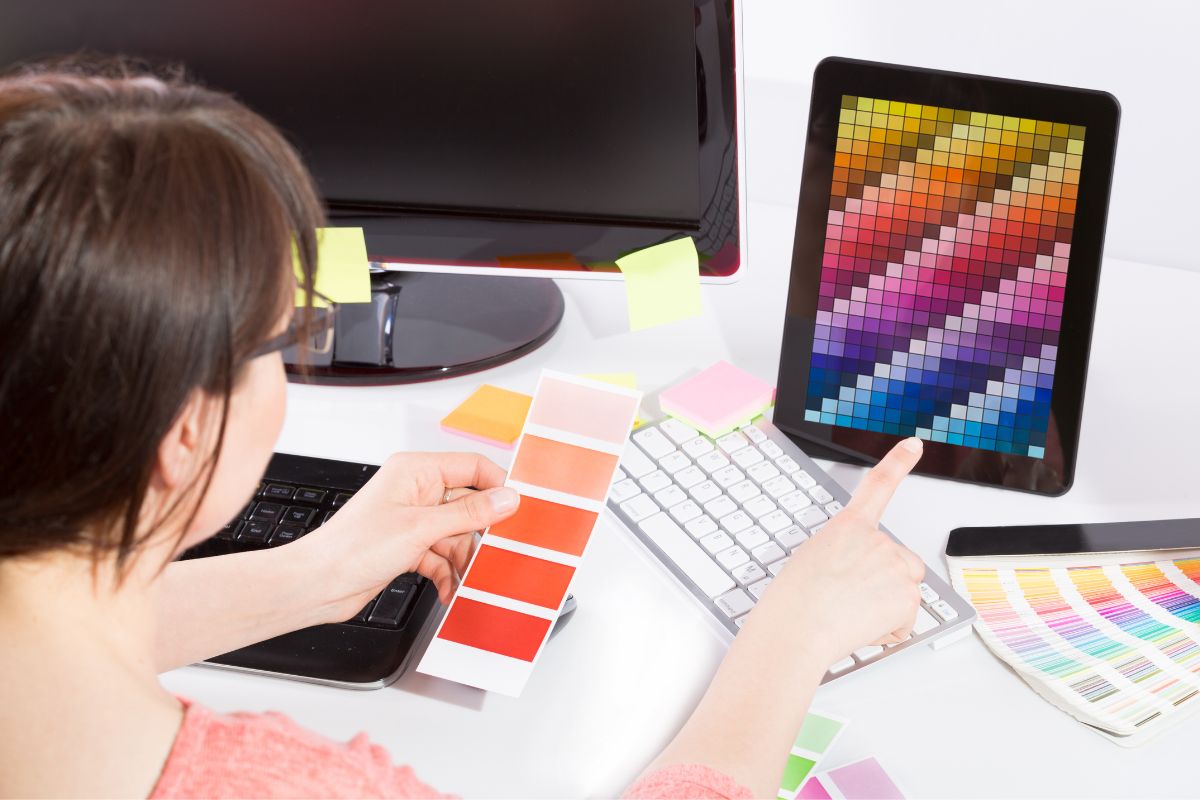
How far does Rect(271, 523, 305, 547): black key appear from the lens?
0.70 meters

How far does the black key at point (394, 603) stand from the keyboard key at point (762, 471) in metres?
0.25

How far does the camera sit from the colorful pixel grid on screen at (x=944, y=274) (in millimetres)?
745

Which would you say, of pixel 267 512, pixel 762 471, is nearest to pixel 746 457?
pixel 762 471

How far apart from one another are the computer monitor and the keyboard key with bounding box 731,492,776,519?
0.21 m

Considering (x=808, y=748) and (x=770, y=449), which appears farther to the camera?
(x=770, y=449)

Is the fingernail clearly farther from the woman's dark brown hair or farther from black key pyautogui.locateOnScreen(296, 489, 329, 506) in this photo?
the woman's dark brown hair

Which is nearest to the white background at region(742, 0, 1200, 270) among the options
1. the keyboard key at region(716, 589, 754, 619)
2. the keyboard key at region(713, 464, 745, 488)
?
the keyboard key at region(713, 464, 745, 488)

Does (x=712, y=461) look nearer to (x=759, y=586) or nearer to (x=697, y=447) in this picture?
(x=697, y=447)

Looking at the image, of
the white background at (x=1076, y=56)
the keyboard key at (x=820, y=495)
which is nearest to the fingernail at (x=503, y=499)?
the keyboard key at (x=820, y=495)

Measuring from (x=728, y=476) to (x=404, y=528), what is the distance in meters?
0.23

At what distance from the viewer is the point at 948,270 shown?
2.52 ft

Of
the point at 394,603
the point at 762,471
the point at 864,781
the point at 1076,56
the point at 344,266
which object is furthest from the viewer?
the point at 1076,56

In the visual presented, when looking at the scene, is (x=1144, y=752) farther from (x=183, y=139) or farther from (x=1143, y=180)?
(x=1143, y=180)

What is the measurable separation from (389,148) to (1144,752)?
0.66m
